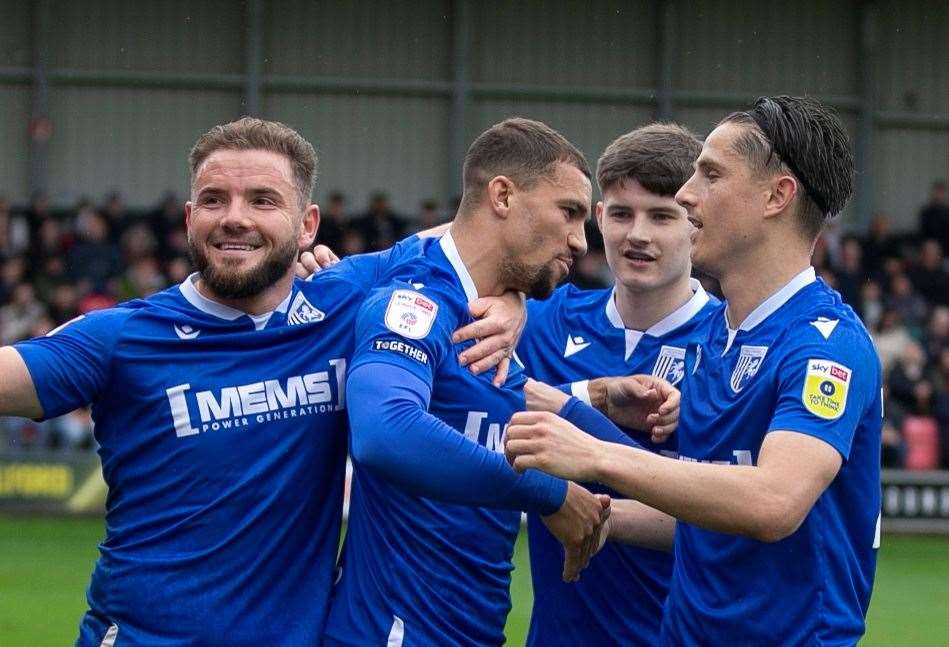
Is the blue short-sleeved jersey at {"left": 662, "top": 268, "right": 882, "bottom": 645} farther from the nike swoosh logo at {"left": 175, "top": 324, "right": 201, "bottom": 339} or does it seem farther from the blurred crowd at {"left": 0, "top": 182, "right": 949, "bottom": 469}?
the blurred crowd at {"left": 0, "top": 182, "right": 949, "bottom": 469}

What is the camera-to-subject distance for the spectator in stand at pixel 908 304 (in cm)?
1788

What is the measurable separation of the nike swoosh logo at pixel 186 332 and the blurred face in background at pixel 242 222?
4.5 inches

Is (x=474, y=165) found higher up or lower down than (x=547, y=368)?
higher up

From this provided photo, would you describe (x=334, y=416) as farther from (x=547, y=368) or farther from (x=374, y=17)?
(x=374, y=17)

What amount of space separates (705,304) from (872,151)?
18.7 metres

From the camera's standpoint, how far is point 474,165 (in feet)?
14.5

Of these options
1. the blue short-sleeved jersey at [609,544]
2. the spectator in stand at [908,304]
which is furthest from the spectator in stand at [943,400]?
the blue short-sleeved jersey at [609,544]

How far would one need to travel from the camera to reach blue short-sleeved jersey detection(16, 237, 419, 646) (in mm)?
4062

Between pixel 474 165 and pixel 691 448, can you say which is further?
pixel 474 165

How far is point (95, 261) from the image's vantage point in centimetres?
1680

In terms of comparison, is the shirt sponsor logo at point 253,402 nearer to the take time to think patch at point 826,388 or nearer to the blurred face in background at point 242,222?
the blurred face in background at point 242,222

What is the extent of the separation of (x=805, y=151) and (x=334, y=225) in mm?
14625

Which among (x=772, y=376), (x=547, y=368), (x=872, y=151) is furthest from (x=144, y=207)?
(x=772, y=376)

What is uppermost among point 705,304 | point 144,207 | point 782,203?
point 782,203
